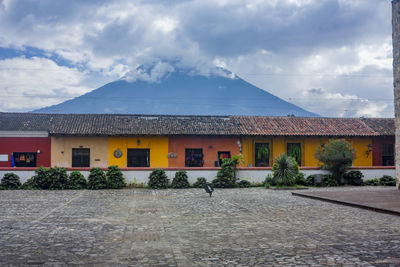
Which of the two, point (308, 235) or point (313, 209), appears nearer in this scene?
point (308, 235)

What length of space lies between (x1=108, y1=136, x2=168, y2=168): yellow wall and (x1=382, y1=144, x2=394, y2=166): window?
53.5 feet

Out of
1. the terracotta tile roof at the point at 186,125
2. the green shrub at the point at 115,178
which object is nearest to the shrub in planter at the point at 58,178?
the green shrub at the point at 115,178

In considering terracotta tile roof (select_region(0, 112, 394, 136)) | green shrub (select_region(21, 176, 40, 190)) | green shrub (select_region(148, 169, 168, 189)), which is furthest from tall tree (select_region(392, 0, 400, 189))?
green shrub (select_region(21, 176, 40, 190))

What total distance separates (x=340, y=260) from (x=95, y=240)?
14.6 ft

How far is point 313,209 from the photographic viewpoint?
39.7ft

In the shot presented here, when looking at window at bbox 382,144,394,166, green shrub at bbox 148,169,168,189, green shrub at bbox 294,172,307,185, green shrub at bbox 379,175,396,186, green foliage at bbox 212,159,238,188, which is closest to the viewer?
green shrub at bbox 148,169,168,189

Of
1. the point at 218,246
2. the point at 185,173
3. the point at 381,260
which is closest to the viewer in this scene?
the point at 381,260

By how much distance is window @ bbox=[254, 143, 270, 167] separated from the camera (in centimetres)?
2809

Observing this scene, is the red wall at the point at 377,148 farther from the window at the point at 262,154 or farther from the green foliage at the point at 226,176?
the green foliage at the point at 226,176

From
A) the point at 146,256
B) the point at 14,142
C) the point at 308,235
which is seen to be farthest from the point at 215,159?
the point at 146,256

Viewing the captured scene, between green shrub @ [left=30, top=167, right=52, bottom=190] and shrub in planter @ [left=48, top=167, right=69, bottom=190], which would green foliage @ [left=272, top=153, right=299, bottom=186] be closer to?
shrub in planter @ [left=48, top=167, right=69, bottom=190]

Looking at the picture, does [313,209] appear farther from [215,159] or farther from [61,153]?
[61,153]

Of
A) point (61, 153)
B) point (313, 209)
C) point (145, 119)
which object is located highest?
point (145, 119)

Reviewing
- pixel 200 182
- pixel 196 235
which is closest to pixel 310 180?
pixel 200 182
